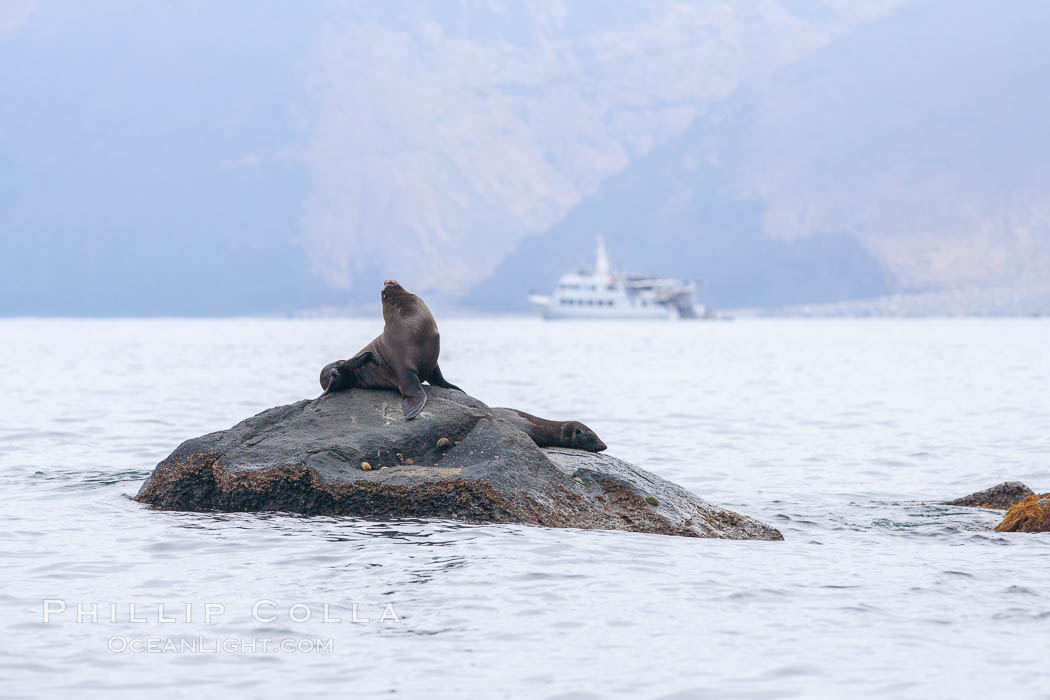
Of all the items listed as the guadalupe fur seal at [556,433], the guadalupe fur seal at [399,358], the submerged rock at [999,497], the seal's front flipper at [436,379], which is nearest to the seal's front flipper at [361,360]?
the guadalupe fur seal at [399,358]

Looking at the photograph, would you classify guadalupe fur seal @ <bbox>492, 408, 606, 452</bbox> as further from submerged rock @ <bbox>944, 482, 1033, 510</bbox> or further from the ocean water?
submerged rock @ <bbox>944, 482, 1033, 510</bbox>

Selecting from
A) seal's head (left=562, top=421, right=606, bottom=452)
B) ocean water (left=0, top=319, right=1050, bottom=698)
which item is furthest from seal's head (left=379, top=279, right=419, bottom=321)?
ocean water (left=0, top=319, right=1050, bottom=698)

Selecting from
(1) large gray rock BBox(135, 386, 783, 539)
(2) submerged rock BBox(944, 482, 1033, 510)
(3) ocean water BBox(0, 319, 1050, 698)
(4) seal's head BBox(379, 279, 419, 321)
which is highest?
(4) seal's head BBox(379, 279, 419, 321)

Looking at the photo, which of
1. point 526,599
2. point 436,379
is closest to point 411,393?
point 436,379

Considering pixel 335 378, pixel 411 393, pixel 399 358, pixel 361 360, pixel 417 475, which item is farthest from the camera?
pixel 361 360

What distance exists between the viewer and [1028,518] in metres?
12.5

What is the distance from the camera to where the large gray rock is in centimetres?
1140

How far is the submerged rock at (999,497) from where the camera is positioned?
14.3 meters

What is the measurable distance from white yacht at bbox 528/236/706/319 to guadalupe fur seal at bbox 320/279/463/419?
15840 centimetres

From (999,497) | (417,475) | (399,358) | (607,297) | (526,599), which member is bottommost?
(526,599)

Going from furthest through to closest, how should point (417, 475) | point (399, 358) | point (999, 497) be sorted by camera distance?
point (999, 497) → point (399, 358) → point (417, 475)

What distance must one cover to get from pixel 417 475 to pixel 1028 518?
622cm

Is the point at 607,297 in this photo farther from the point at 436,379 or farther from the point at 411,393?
the point at 411,393

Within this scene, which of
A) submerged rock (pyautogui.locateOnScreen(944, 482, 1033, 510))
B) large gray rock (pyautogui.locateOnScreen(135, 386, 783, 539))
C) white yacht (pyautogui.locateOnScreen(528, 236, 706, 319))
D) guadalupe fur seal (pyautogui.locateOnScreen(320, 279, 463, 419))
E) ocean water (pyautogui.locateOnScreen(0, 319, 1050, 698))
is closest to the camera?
ocean water (pyautogui.locateOnScreen(0, 319, 1050, 698))
